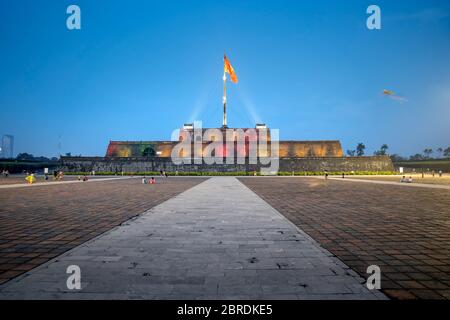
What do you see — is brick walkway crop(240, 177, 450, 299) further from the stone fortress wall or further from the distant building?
the distant building

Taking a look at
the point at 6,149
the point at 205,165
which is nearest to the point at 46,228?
the point at 205,165

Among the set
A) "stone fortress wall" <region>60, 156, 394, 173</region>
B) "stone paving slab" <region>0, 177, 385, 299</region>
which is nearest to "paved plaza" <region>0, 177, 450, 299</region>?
"stone paving slab" <region>0, 177, 385, 299</region>

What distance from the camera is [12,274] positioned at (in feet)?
10.2

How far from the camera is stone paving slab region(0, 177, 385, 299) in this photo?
8.59ft

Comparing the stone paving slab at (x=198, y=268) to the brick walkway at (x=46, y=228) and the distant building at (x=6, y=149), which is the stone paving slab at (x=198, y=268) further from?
the distant building at (x=6, y=149)

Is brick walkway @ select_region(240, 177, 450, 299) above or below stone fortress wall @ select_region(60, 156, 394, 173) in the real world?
below

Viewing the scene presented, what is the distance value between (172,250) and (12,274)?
1.90 metres

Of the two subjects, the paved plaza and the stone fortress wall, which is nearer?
the paved plaza

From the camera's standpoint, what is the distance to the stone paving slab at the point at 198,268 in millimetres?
2617

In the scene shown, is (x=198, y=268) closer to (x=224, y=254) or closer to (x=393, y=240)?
(x=224, y=254)

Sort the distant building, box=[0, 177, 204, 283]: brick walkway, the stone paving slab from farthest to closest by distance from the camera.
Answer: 1. the distant building
2. box=[0, 177, 204, 283]: brick walkway
3. the stone paving slab

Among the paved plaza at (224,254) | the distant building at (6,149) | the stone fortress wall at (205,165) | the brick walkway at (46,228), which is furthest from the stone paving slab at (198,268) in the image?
the distant building at (6,149)

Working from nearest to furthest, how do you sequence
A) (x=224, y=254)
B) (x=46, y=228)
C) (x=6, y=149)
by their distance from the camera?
(x=224, y=254) → (x=46, y=228) → (x=6, y=149)

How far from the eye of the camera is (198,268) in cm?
325
